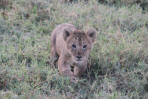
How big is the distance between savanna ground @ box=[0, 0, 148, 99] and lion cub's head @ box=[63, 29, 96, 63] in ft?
1.47

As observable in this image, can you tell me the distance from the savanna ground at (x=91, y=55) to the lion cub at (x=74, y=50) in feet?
0.76

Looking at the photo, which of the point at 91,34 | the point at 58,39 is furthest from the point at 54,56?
the point at 91,34

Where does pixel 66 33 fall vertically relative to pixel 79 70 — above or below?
above

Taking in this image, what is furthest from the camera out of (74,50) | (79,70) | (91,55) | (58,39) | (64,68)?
(58,39)

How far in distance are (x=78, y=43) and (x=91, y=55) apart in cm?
81

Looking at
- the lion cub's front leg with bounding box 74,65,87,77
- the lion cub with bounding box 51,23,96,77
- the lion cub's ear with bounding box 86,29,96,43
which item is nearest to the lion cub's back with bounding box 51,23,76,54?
A: the lion cub with bounding box 51,23,96,77

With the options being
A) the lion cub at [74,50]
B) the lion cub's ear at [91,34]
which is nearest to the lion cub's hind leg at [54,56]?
the lion cub at [74,50]

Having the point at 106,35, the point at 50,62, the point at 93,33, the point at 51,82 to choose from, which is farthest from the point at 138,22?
the point at 51,82

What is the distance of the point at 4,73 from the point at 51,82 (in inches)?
33.3

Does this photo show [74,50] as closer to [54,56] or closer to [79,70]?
[79,70]

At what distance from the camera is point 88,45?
5922mm

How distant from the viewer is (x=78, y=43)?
576cm

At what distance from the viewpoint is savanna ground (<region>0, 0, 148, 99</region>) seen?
535 cm

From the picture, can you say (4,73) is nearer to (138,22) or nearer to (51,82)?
(51,82)
